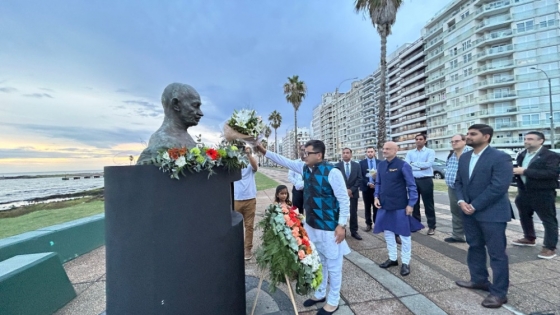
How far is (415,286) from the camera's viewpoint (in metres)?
3.22

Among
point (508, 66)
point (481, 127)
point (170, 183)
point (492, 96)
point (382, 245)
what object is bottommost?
point (382, 245)

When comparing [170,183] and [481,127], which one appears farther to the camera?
[481,127]

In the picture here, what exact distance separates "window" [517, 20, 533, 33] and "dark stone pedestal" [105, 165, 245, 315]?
60729mm

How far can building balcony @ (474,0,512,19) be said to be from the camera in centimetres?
4282

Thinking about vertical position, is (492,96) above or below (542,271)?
above

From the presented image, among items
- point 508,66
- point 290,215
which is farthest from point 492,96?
point 290,215

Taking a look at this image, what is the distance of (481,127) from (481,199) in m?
0.87

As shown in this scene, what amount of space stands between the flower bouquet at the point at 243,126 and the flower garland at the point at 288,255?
0.87 metres

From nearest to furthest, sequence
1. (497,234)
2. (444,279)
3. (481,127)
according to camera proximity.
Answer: (497,234)
(481,127)
(444,279)

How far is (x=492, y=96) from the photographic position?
147ft

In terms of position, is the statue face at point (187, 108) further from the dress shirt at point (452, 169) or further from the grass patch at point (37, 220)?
the grass patch at point (37, 220)

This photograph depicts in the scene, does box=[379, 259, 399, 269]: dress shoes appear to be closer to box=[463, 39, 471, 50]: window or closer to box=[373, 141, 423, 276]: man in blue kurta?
box=[373, 141, 423, 276]: man in blue kurta

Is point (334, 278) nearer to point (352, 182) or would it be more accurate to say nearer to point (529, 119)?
point (352, 182)

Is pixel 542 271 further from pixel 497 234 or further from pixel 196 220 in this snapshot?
pixel 196 220
